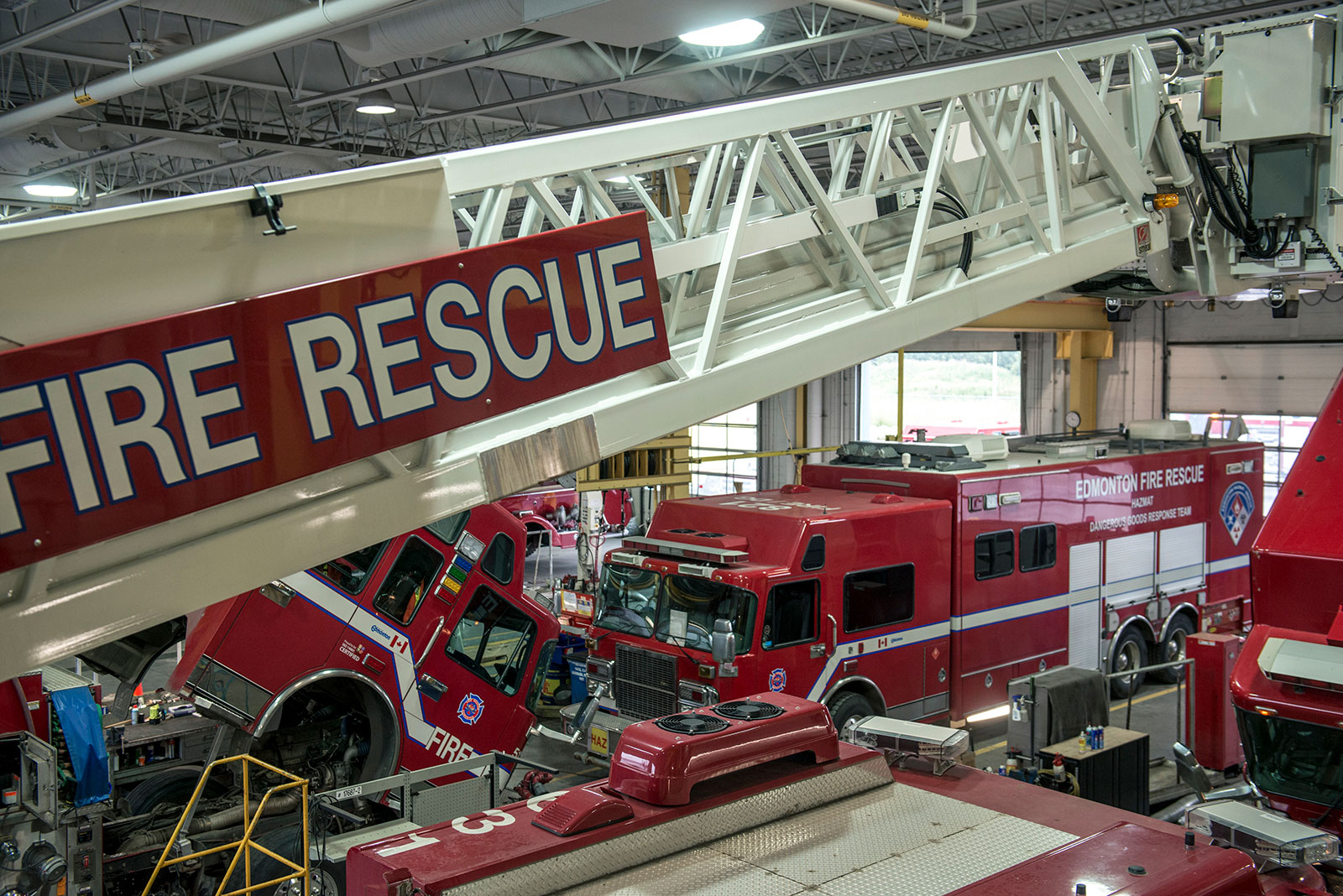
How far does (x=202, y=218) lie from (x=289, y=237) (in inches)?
8.8

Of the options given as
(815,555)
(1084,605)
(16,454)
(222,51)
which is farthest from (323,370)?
(1084,605)

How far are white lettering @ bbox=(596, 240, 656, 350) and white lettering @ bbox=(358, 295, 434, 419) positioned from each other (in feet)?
2.34

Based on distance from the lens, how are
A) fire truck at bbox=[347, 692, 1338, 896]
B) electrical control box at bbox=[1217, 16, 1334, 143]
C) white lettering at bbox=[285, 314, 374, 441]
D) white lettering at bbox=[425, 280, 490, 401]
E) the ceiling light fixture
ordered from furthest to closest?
the ceiling light fixture < electrical control box at bbox=[1217, 16, 1334, 143] < fire truck at bbox=[347, 692, 1338, 896] < white lettering at bbox=[425, 280, 490, 401] < white lettering at bbox=[285, 314, 374, 441]

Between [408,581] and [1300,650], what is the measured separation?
6.26m

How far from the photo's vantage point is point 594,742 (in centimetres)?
962

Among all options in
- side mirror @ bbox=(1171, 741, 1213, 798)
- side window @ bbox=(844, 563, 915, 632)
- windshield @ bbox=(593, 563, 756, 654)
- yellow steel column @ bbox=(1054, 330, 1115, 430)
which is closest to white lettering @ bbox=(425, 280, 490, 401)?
side mirror @ bbox=(1171, 741, 1213, 798)

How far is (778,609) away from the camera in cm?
912

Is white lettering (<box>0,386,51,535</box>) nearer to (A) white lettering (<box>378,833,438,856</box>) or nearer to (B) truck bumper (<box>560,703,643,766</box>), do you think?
(A) white lettering (<box>378,833,438,856</box>)

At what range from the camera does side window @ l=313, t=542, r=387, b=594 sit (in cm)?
856

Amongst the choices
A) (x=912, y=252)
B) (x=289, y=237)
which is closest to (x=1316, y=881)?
(x=912, y=252)

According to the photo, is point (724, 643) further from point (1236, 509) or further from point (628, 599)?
point (1236, 509)

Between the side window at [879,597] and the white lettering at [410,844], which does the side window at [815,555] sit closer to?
the side window at [879,597]

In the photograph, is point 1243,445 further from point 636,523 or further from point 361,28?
point 636,523

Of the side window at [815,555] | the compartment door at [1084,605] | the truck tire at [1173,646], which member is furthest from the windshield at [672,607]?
the truck tire at [1173,646]
